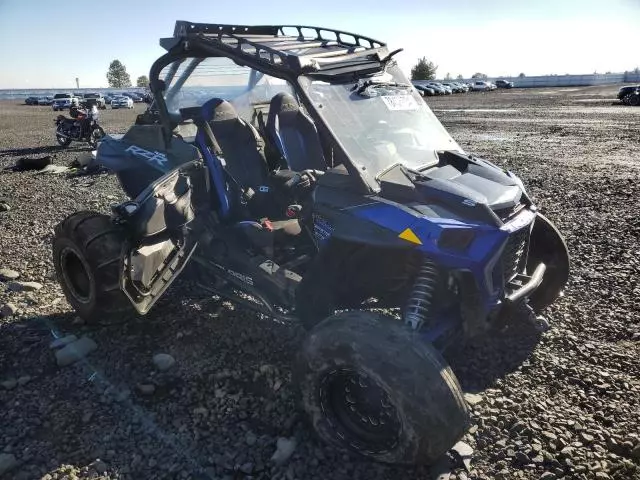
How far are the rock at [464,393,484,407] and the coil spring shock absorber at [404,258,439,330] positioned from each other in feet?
2.42

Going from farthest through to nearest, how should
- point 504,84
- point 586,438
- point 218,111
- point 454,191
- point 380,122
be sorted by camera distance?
point 504,84
point 218,111
point 380,122
point 454,191
point 586,438

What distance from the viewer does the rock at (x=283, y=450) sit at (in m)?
2.92

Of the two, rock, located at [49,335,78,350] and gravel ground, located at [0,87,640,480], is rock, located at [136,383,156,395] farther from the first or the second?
rock, located at [49,335,78,350]

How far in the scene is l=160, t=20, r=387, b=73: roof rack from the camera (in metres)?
3.50

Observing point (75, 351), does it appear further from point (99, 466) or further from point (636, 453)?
point (636, 453)

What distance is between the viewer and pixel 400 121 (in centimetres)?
391

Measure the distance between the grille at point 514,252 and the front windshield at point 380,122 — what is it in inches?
33.3

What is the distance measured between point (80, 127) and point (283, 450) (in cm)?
1544

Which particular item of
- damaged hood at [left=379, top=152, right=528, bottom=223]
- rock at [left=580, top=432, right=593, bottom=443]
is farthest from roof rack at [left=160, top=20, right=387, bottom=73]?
rock at [left=580, top=432, right=593, bottom=443]

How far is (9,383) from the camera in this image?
11.8 feet

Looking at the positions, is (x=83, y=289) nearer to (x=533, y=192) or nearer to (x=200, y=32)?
(x=200, y=32)

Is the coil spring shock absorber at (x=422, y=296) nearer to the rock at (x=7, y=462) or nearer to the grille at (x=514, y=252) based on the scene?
the grille at (x=514, y=252)

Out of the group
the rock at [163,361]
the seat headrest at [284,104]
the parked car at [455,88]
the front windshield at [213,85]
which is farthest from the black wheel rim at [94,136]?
the parked car at [455,88]

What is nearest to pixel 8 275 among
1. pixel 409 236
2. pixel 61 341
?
pixel 61 341
